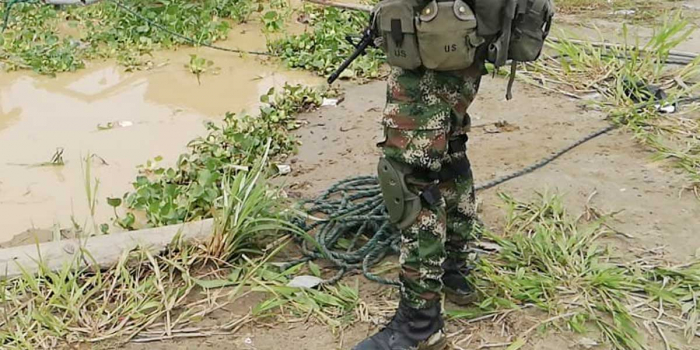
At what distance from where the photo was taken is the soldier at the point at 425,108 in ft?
6.60

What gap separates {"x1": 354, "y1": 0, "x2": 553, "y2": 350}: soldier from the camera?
2.01m

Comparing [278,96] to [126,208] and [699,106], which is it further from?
[699,106]

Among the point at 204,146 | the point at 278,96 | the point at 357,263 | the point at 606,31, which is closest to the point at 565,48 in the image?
the point at 606,31

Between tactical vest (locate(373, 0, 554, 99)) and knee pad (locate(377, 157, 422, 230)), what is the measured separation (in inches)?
11.1

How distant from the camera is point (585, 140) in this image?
3.84 metres

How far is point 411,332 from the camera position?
222 centimetres

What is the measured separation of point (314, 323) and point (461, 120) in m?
0.80

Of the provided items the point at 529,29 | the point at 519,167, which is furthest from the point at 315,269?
the point at 519,167

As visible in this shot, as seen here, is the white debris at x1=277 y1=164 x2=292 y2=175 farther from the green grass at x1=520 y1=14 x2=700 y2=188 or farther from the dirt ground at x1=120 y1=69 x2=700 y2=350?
the green grass at x1=520 y1=14 x2=700 y2=188

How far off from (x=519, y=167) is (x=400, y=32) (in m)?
1.70

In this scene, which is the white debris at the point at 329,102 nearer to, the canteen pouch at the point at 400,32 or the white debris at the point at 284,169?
the white debris at the point at 284,169

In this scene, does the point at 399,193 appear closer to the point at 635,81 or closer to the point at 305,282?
the point at 305,282

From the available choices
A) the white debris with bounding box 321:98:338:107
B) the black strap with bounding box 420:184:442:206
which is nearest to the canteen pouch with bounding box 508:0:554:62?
the black strap with bounding box 420:184:442:206

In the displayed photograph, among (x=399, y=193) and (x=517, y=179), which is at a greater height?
(x=399, y=193)
